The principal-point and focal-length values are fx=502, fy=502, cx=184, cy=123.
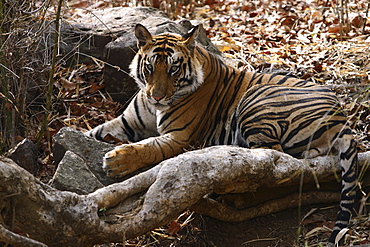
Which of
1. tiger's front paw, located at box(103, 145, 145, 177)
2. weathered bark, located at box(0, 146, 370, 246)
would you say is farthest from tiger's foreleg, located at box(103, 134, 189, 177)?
weathered bark, located at box(0, 146, 370, 246)

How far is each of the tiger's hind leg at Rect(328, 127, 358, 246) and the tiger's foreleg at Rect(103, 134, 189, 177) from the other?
150cm

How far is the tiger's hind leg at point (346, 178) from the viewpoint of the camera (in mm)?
3792

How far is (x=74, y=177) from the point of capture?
3.79 metres

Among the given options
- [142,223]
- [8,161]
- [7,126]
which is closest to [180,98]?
[7,126]

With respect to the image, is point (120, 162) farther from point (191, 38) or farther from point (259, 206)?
point (191, 38)

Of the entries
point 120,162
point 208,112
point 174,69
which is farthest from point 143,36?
point 120,162

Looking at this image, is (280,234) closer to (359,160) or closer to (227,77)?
(359,160)

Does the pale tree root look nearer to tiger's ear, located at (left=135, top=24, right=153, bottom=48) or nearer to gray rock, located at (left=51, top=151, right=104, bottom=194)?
gray rock, located at (left=51, top=151, right=104, bottom=194)

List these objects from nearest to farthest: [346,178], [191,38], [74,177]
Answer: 1. [74,177]
2. [346,178]
3. [191,38]

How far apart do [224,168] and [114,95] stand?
9.58 ft

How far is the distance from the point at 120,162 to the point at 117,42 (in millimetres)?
2210

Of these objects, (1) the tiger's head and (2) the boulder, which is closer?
(1) the tiger's head

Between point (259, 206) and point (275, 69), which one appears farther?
point (275, 69)

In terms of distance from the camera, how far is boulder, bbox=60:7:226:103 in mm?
5895
